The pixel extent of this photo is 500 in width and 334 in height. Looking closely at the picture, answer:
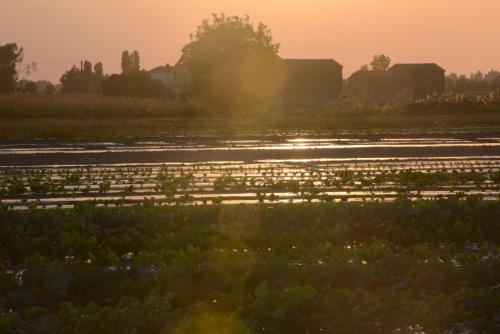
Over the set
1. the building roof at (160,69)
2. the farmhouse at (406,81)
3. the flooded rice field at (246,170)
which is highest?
the building roof at (160,69)

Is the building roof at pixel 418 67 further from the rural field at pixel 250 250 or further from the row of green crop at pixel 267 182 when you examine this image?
the row of green crop at pixel 267 182

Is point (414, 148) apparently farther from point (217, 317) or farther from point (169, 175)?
point (217, 317)

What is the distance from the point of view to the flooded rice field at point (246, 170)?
16375 millimetres

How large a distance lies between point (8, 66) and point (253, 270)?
8832 centimetres

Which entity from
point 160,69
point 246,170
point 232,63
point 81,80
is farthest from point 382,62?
point 246,170

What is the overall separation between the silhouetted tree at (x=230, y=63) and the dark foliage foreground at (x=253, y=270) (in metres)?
46.7

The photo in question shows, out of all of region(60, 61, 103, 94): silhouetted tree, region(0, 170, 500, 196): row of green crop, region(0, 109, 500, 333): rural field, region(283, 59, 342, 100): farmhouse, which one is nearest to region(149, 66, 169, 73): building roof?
region(60, 61, 103, 94): silhouetted tree

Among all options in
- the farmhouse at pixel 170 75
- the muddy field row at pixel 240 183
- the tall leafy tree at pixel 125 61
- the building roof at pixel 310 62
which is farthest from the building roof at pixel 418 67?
the muddy field row at pixel 240 183

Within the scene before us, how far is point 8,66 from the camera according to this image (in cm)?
9394

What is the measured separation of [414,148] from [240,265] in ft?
63.6

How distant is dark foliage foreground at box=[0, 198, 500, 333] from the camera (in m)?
8.04

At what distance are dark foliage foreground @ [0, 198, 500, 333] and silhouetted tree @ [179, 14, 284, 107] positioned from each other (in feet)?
153

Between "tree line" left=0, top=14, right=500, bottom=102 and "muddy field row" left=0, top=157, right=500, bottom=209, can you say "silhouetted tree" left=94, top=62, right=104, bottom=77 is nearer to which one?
"tree line" left=0, top=14, right=500, bottom=102

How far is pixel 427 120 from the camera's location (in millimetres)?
47125
